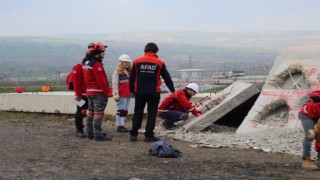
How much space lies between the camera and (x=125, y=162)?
23.6 ft

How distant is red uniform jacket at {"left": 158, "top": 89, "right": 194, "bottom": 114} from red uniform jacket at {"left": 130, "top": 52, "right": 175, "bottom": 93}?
1499mm

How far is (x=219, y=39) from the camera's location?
109 meters

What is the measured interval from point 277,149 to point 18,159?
3815 millimetres

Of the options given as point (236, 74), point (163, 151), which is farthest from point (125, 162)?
point (236, 74)

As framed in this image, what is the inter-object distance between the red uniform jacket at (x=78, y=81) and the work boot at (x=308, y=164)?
4.42 metres

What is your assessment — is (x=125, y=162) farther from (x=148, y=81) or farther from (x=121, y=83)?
(x=121, y=83)

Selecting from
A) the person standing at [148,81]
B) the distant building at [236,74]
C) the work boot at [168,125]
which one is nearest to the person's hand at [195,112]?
the work boot at [168,125]

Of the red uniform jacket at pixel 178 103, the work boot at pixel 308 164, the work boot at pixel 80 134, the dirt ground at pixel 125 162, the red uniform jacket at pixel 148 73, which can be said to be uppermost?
the red uniform jacket at pixel 148 73

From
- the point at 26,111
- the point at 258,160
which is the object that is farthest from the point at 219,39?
the point at 258,160

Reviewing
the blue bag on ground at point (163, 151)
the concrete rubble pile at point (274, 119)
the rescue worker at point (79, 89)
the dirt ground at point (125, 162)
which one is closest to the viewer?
the dirt ground at point (125, 162)

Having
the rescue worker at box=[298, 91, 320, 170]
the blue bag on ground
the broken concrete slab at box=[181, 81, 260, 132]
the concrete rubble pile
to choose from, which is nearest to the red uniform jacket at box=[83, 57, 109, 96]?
the concrete rubble pile

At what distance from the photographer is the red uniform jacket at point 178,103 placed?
10.5 metres

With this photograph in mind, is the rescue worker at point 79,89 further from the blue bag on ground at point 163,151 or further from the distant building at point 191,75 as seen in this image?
the distant building at point 191,75

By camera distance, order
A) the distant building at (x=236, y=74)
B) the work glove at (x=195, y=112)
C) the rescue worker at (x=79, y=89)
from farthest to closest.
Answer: the distant building at (x=236, y=74), the work glove at (x=195, y=112), the rescue worker at (x=79, y=89)
